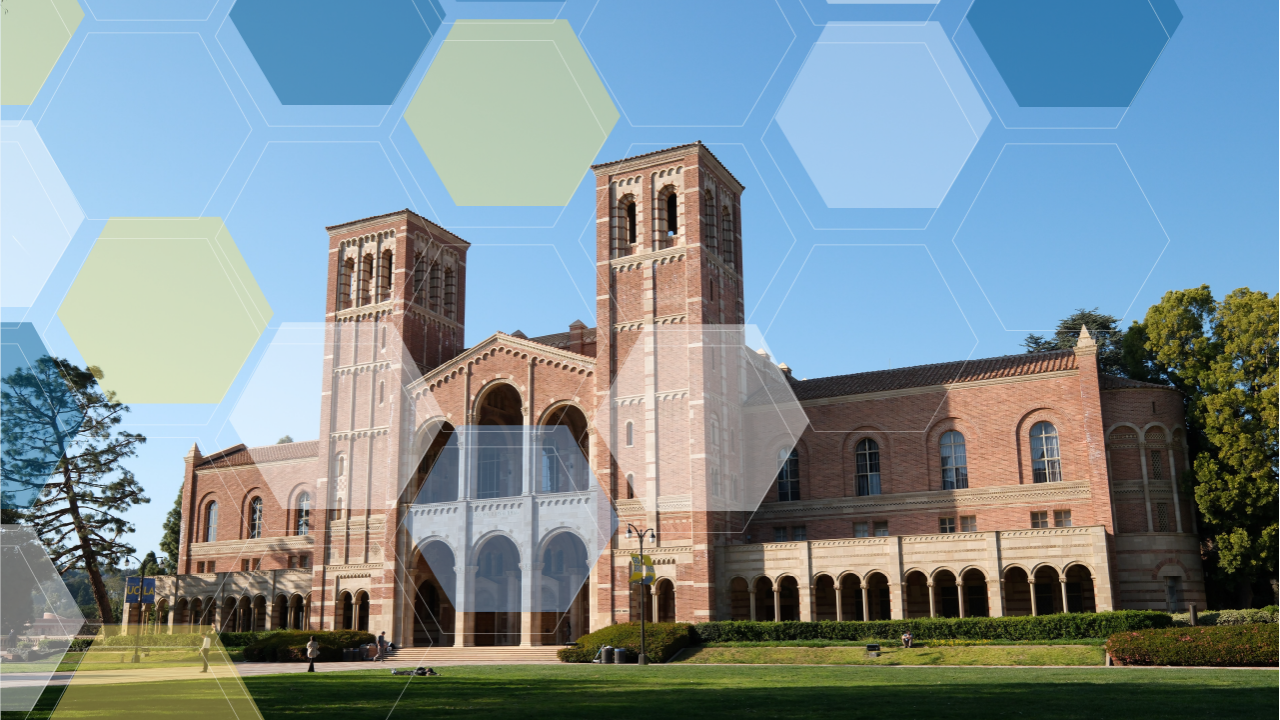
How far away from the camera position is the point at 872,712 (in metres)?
13.7

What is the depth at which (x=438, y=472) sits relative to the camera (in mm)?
45375

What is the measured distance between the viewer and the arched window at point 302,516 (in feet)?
169

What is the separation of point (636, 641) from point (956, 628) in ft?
34.7

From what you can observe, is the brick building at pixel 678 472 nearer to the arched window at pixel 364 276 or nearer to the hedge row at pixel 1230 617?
the arched window at pixel 364 276

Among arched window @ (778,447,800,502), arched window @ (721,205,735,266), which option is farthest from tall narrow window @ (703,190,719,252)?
arched window @ (778,447,800,502)

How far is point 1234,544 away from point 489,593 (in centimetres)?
2927

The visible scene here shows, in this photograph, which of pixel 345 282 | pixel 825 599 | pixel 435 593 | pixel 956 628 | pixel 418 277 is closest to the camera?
pixel 956 628

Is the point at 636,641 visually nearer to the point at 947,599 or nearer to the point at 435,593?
the point at 947,599

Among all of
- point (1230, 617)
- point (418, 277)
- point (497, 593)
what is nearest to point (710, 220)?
point (418, 277)

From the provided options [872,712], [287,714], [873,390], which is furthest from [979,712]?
[873,390]

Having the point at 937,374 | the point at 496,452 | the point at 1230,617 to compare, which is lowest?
the point at 1230,617

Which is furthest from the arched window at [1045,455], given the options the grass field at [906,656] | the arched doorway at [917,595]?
the grass field at [906,656]

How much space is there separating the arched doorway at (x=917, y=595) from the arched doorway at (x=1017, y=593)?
9.82 feet
